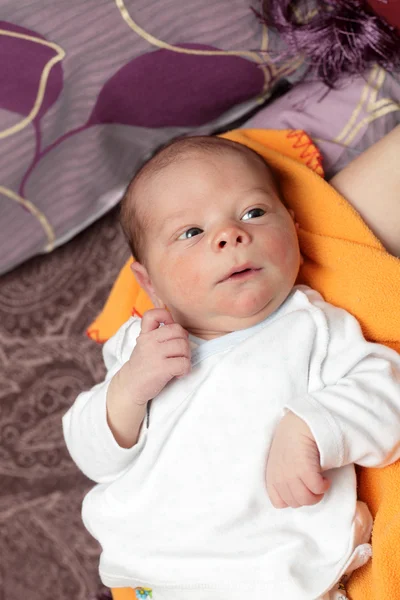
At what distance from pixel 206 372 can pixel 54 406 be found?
53 cm

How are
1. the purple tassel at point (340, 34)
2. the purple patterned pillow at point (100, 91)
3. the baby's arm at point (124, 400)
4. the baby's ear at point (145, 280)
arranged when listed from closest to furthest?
the baby's arm at point (124, 400)
the baby's ear at point (145, 280)
the purple patterned pillow at point (100, 91)
the purple tassel at point (340, 34)

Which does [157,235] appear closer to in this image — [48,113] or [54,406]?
[48,113]

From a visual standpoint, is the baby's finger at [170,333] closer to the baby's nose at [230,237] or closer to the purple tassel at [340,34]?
the baby's nose at [230,237]

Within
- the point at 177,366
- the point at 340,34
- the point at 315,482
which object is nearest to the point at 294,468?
the point at 315,482

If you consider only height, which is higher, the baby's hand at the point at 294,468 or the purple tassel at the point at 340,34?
the purple tassel at the point at 340,34

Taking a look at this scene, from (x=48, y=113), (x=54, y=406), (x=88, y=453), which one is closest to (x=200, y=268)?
(x=88, y=453)

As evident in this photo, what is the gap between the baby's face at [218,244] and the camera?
1.05m

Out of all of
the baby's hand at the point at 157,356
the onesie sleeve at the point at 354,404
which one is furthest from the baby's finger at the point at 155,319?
the onesie sleeve at the point at 354,404

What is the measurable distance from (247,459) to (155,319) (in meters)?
0.25

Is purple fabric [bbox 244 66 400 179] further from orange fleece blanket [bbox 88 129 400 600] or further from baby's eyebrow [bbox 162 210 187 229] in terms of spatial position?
baby's eyebrow [bbox 162 210 187 229]

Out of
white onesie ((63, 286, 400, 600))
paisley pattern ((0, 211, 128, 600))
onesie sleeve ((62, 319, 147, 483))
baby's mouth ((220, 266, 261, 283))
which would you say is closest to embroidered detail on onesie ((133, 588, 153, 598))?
white onesie ((63, 286, 400, 600))

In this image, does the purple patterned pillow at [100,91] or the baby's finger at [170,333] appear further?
the purple patterned pillow at [100,91]

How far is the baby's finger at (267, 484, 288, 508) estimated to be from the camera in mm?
1000

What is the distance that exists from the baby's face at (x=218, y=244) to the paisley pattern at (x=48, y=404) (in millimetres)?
440
